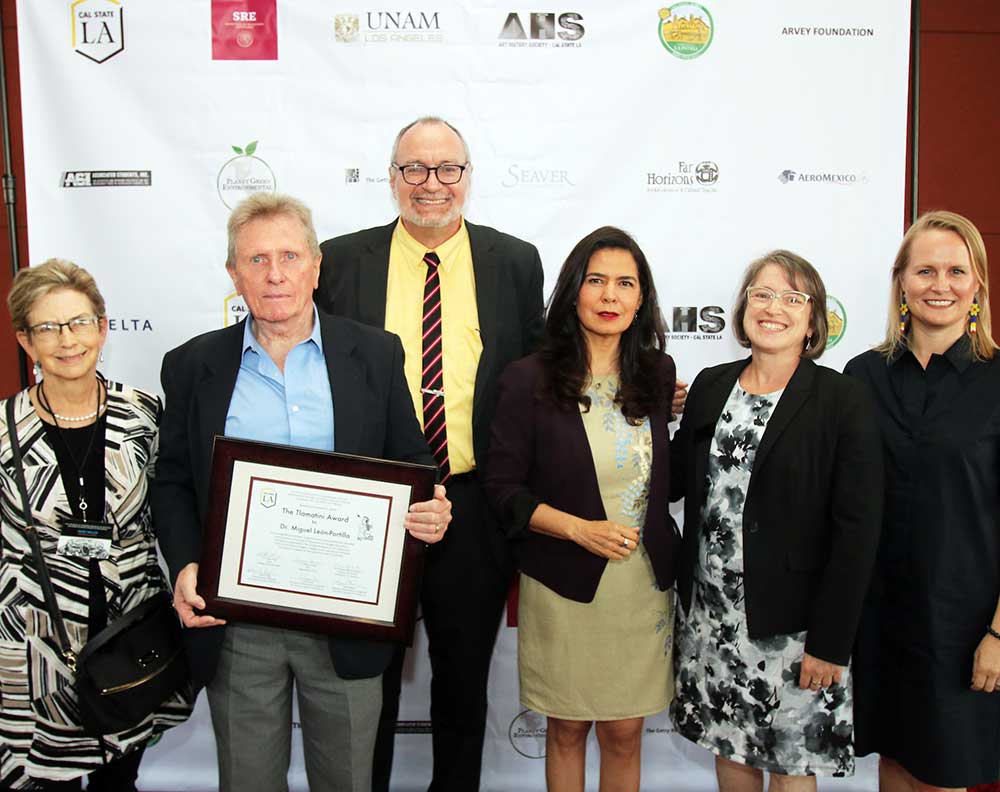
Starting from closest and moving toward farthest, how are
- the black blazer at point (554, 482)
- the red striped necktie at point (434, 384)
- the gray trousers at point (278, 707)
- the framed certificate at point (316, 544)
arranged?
the framed certificate at point (316, 544)
the gray trousers at point (278, 707)
the black blazer at point (554, 482)
the red striped necktie at point (434, 384)

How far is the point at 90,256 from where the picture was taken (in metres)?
2.88

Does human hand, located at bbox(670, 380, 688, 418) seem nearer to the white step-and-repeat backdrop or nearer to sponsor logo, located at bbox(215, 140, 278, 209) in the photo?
the white step-and-repeat backdrop

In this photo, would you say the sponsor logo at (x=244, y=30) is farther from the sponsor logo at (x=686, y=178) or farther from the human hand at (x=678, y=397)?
the human hand at (x=678, y=397)

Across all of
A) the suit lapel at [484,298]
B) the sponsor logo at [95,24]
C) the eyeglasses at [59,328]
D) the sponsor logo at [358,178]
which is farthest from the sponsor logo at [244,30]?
the eyeglasses at [59,328]

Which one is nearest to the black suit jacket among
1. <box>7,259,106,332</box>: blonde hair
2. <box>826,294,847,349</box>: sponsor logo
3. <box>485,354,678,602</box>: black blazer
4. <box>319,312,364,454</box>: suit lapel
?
<box>485,354,678,602</box>: black blazer

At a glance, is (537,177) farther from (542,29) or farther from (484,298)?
(484,298)

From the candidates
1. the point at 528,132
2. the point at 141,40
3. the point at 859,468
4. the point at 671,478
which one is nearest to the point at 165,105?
the point at 141,40

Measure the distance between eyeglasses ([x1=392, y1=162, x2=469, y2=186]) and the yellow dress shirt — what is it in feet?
0.57

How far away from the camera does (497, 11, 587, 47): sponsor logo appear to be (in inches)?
110

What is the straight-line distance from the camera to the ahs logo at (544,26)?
280cm

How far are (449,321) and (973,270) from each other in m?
1.43

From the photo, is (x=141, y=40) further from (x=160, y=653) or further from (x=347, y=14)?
(x=160, y=653)

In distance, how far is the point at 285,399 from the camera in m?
1.77

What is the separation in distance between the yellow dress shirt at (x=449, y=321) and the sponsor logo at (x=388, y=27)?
0.86 metres
